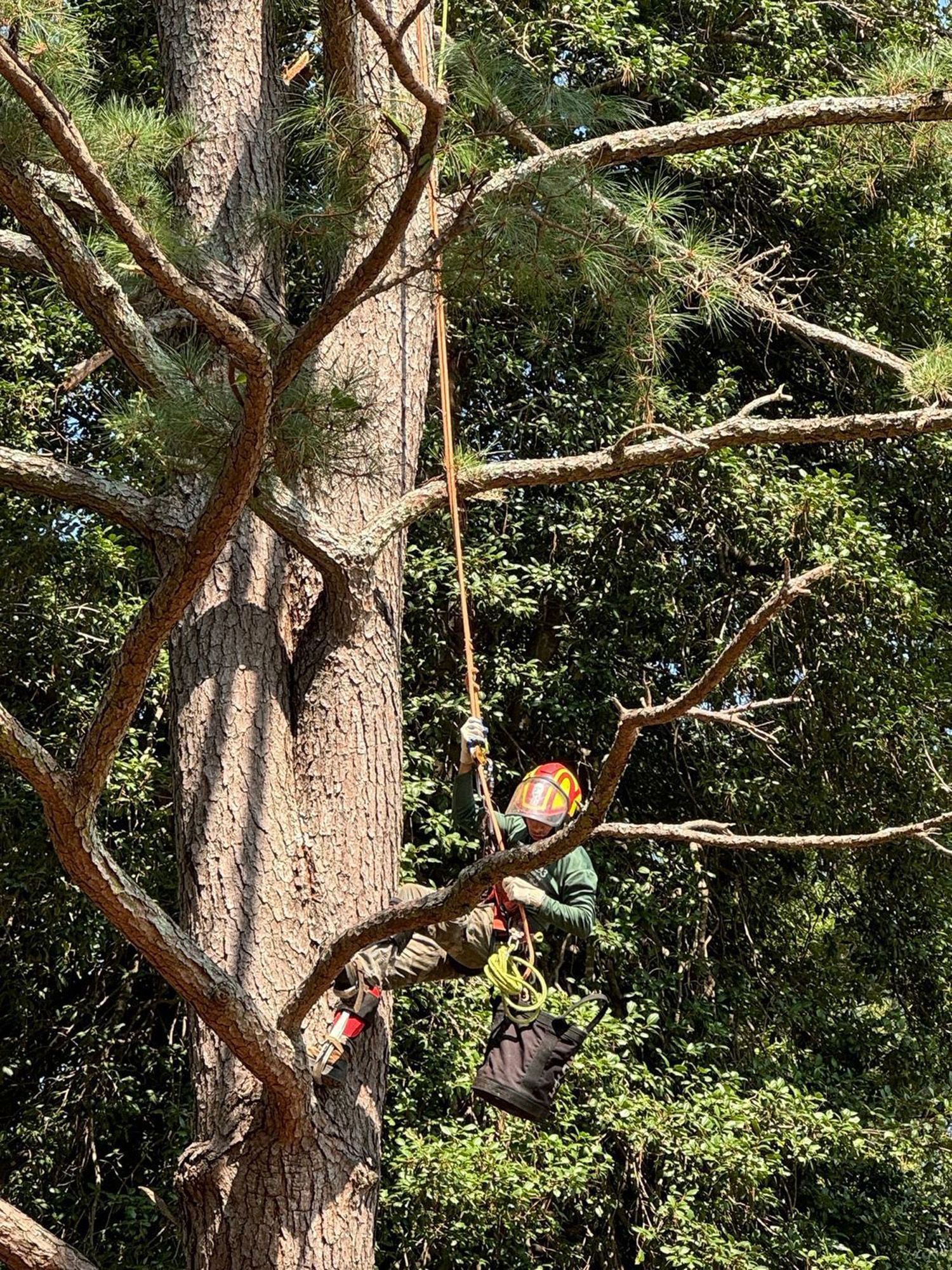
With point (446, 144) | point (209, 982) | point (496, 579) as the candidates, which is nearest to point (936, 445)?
point (496, 579)

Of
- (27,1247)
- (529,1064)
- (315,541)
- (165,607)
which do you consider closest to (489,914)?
(529,1064)

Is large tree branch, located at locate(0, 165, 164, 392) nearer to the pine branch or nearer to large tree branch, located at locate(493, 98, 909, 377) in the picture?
the pine branch

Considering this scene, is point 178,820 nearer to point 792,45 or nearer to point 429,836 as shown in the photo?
point 429,836

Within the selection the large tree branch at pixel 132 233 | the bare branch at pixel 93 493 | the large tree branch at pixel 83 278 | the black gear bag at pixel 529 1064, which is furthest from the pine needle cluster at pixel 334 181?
the black gear bag at pixel 529 1064

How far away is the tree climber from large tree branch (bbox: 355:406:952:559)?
556 mm

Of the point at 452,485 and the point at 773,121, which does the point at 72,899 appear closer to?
the point at 452,485

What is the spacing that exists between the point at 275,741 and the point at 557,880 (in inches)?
28.7

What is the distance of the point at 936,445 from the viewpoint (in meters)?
6.11

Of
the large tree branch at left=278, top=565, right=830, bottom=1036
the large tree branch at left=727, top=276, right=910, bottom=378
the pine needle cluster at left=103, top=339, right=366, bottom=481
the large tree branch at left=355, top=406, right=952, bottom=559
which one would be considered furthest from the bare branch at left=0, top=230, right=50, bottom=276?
the large tree branch at left=278, top=565, right=830, bottom=1036

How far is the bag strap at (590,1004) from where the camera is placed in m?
3.73

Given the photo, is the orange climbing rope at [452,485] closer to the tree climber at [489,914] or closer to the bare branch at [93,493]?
the tree climber at [489,914]

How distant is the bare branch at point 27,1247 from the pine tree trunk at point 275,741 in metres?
0.32

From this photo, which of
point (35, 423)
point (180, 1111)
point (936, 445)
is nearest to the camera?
point (180, 1111)

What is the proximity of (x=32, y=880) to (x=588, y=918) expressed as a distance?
2258 millimetres
